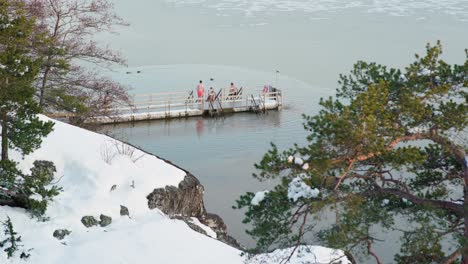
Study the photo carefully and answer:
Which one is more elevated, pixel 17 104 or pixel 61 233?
pixel 17 104

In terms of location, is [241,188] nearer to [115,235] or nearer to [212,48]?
[115,235]

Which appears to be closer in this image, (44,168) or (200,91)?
(44,168)

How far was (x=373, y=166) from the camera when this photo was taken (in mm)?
10531

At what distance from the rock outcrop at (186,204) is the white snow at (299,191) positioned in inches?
257

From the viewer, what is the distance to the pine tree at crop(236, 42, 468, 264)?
9.14 meters

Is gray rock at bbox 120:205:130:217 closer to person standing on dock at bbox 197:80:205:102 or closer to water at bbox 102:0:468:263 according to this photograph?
water at bbox 102:0:468:263

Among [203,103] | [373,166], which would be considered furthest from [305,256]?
[203,103]

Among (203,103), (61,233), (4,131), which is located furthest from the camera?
(203,103)

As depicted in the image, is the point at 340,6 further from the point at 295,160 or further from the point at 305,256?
the point at 295,160

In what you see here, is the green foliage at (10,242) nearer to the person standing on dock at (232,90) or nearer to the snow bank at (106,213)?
the snow bank at (106,213)

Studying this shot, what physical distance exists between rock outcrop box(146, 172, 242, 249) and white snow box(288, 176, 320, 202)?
6.52m

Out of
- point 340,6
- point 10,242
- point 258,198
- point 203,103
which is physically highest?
point 340,6

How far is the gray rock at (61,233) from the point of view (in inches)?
512

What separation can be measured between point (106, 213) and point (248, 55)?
37598 mm
